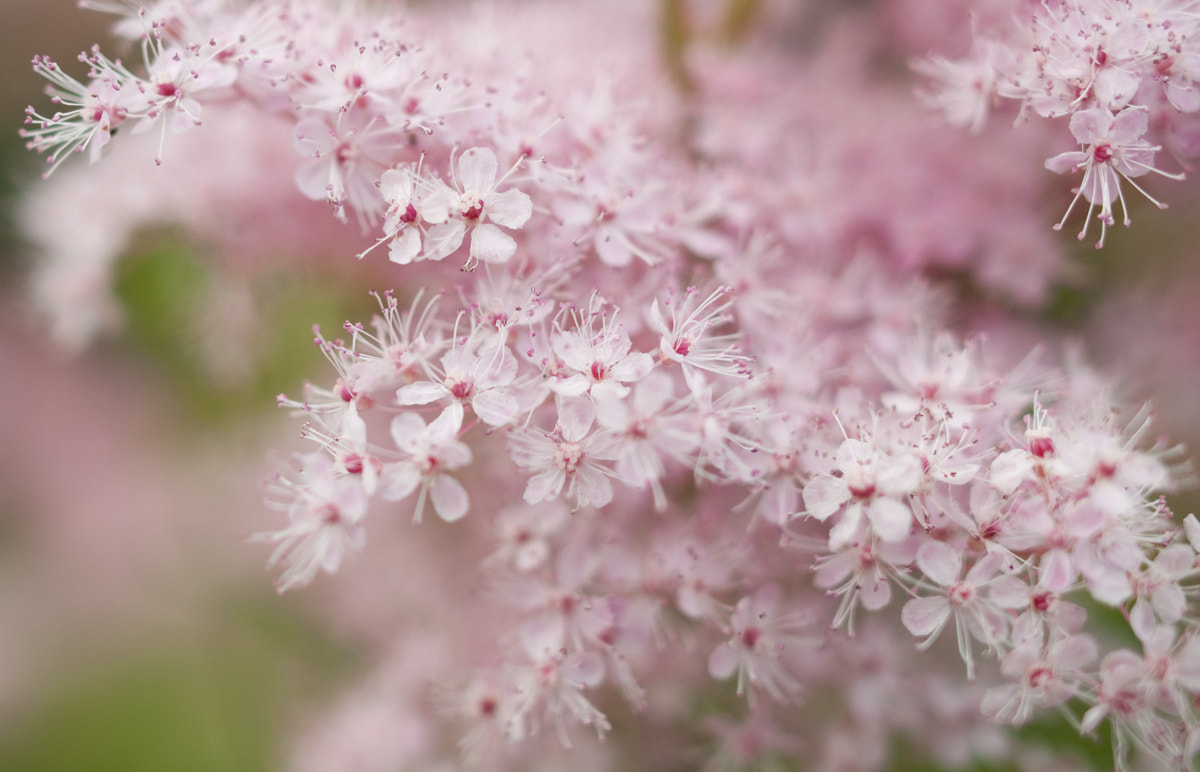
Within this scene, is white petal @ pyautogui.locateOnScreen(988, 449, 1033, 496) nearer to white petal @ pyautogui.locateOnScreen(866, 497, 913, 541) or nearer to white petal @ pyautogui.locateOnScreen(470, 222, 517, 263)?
white petal @ pyautogui.locateOnScreen(866, 497, 913, 541)

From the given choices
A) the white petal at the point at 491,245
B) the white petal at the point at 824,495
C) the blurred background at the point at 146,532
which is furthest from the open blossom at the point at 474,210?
the blurred background at the point at 146,532

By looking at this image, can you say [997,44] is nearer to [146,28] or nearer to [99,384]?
Answer: [146,28]

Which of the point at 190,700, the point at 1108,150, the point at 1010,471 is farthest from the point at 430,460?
the point at 190,700

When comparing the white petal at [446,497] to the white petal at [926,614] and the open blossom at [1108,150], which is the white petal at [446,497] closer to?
the white petal at [926,614]

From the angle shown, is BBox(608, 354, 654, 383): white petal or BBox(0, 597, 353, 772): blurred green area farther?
BBox(0, 597, 353, 772): blurred green area

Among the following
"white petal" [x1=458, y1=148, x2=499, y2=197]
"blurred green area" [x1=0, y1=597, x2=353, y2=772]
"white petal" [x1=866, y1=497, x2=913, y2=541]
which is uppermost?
"white petal" [x1=458, y1=148, x2=499, y2=197]

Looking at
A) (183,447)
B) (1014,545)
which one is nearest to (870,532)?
(1014,545)

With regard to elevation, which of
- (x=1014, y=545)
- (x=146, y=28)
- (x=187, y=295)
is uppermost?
(x=146, y=28)

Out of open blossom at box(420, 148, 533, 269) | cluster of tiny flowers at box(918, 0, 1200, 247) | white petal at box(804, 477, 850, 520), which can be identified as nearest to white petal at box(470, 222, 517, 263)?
open blossom at box(420, 148, 533, 269)
